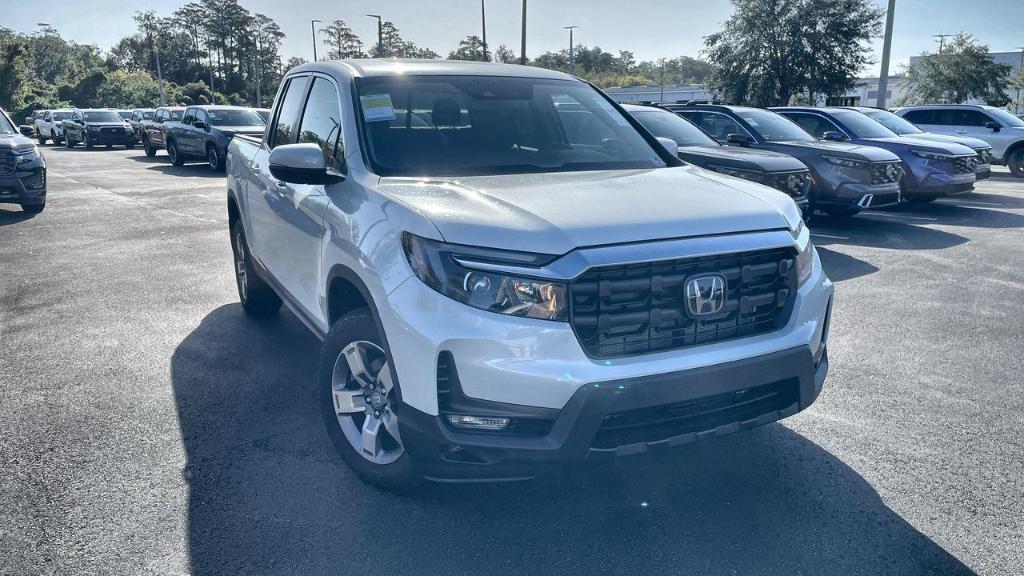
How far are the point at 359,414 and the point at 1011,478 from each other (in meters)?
2.97

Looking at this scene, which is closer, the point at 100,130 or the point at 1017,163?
the point at 1017,163

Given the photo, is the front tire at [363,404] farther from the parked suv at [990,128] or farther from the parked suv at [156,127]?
the parked suv at [156,127]

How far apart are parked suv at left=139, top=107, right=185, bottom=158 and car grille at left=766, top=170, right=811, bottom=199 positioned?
19.3 meters

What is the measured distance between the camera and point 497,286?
2.67 metres

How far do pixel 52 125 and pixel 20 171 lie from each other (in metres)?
29.6

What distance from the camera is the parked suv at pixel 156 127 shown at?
2367 cm

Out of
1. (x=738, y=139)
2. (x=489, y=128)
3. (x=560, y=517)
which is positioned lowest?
(x=560, y=517)

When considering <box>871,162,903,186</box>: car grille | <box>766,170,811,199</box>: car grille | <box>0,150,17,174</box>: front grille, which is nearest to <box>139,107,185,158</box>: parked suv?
<box>0,150,17,174</box>: front grille

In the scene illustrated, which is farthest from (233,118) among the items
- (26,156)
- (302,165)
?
(302,165)

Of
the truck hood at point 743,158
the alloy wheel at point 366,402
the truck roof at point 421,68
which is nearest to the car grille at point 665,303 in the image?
the alloy wheel at point 366,402

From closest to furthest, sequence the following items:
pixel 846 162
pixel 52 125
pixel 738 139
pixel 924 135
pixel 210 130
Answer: pixel 846 162
pixel 738 139
pixel 924 135
pixel 210 130
pixel 52 125

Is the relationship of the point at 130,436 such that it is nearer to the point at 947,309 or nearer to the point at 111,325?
the point at 111,325

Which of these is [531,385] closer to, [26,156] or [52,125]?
[26,156]

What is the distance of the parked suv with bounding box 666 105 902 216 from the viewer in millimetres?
10438
